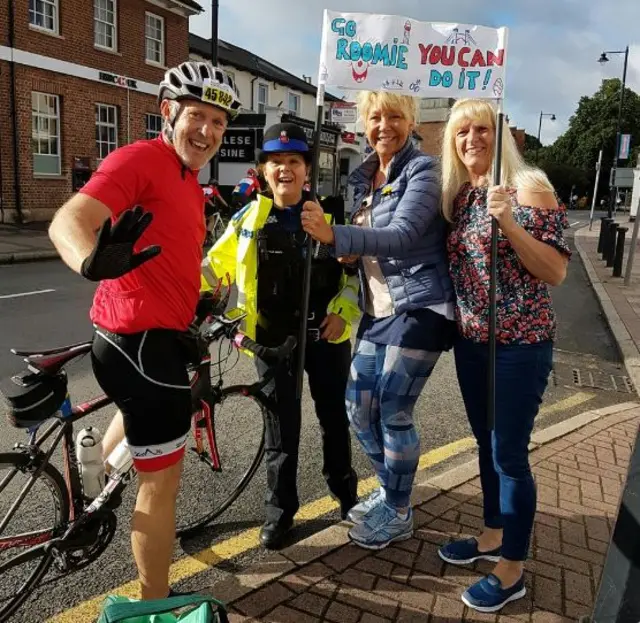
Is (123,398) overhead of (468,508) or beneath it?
overhead

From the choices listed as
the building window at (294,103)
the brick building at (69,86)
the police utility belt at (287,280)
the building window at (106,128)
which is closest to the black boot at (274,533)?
the police utility belt at (287,280)

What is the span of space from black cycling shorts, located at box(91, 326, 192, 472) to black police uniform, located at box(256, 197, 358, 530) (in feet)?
2.80

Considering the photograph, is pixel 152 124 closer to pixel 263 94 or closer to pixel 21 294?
pixel 263 94

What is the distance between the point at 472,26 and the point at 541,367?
1457 millimetres

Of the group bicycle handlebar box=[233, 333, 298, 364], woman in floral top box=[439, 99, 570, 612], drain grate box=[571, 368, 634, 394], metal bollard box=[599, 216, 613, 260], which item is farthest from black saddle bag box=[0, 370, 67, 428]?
metal bollard box=[599, 216, 613, 260]

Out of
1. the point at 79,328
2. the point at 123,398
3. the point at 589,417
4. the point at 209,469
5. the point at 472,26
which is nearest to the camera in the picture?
the point at 123,398

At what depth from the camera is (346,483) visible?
3.36m

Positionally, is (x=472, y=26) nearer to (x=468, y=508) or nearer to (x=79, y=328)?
(x=468, y=508)

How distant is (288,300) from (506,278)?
3.54 ft

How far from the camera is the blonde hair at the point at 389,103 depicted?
2.73 m

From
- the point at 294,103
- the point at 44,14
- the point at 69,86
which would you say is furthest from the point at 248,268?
the point at 294,103

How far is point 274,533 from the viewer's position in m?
3.11

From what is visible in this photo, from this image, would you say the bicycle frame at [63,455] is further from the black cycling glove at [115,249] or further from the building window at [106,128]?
the building window at [106,128]

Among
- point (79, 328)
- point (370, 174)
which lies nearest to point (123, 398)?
point (370, 174)
